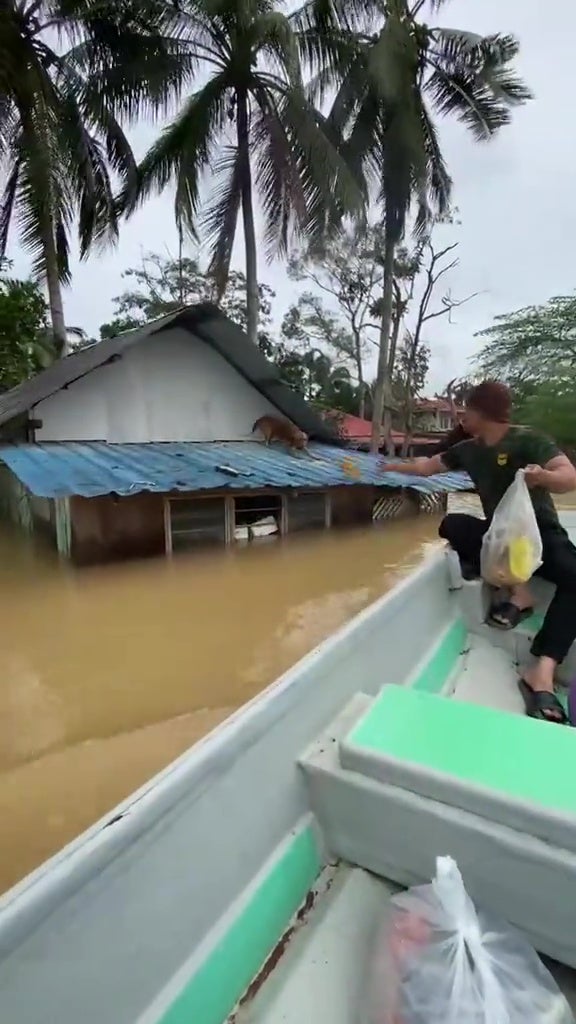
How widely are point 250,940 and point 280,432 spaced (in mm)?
9339

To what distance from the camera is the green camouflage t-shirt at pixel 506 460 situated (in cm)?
246

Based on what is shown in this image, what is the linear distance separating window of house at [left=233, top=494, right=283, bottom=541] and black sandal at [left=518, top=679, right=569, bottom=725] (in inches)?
260

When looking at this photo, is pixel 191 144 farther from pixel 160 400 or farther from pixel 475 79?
pixel 475 79

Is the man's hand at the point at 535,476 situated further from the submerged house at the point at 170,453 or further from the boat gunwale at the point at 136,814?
the submerged house at the point at 170,453

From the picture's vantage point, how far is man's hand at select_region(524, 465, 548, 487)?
232 cm

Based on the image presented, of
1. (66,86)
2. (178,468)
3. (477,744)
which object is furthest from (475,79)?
(477,744)

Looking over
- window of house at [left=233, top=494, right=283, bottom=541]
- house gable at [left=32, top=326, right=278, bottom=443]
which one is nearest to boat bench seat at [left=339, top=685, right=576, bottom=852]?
window of house at [left=233, top=494, right=283, bottom=541]

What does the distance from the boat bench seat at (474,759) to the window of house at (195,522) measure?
6.56 m

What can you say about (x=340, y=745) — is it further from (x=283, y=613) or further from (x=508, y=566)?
(x=283, y=613)

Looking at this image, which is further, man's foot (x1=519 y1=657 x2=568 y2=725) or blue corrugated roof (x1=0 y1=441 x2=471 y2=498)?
blue corrugated roof (x1=0 y1=441 x2=471 y2=498)

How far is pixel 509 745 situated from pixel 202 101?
12755 millimetres

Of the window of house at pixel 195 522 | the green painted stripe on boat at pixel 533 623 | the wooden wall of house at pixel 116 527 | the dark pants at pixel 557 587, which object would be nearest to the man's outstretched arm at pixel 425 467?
the dark pants at pixel 557 587

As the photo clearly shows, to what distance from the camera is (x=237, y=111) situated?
442 inches

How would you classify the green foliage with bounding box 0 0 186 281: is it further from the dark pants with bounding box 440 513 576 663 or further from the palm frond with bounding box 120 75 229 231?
the dark pants with bounding box 440 513 576 663
